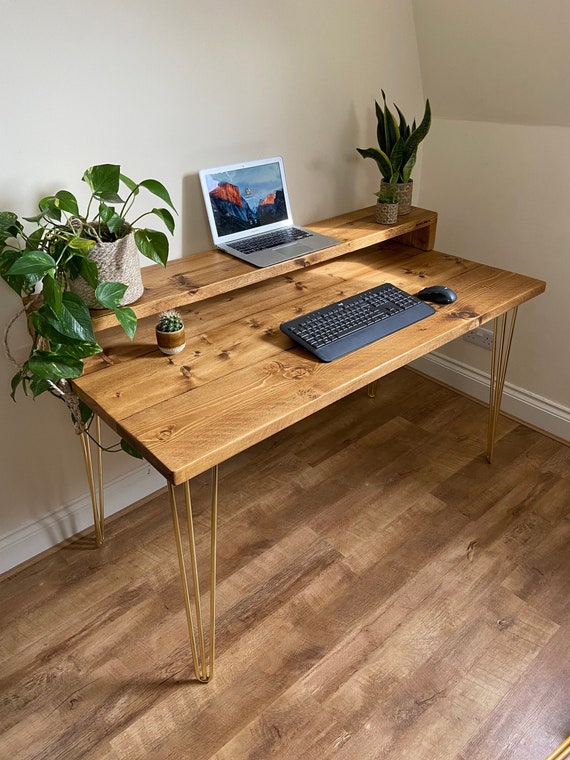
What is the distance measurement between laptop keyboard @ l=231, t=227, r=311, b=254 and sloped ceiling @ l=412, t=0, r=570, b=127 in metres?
0.82

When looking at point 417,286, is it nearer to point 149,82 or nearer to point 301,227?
point 301,227

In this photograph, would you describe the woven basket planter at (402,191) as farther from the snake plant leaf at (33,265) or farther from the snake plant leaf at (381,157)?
the snake plant leaf at (33,265)

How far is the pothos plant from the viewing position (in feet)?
4.10

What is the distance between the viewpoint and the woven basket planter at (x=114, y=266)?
4.49 feet

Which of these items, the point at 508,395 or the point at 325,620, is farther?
the point at 508,395

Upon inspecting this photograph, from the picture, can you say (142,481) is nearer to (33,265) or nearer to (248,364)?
(248,364)

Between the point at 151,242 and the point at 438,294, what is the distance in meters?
0.82

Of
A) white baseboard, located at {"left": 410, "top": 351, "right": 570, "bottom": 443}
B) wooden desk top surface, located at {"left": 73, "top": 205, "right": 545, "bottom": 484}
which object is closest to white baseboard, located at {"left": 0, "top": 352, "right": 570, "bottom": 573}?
white baseboard, located at {"left": 410, "top": 351, "right": 570, "bottom": 443}

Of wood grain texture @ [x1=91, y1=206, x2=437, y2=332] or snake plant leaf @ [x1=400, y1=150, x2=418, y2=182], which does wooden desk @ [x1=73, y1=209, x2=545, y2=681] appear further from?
snake plant leaf @ [x1=400, y1=150, x2=418, y2=182]

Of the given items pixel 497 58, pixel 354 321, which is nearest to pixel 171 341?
pixel 354 321

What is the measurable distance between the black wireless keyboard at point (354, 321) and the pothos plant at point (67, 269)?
1.33 feet

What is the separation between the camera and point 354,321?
1.58 m

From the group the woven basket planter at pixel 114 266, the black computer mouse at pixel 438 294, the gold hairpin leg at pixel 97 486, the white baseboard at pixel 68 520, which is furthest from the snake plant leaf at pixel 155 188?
the white baseboard at pixel 68 520

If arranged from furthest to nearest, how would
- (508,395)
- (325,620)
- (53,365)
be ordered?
1. (508,395)
2. (325,620)
3. (53,365)
